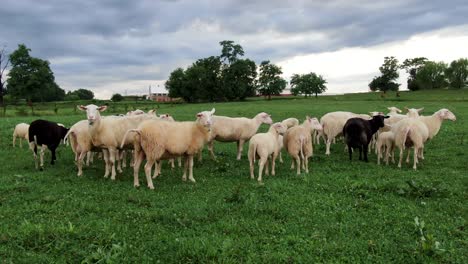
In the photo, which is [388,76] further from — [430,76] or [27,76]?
[27,76]

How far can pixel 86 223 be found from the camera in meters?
7.14

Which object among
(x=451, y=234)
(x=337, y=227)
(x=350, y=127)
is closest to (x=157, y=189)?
(x=337, y=227)

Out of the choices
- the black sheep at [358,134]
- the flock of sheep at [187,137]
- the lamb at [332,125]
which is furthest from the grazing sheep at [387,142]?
the lamb at [332,125]

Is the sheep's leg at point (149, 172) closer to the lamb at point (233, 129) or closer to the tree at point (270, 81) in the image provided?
the lamb at point (233, 129)

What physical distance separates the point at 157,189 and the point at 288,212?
13.1 ft

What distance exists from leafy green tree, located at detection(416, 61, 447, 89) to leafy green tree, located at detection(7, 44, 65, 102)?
11045 centimetres

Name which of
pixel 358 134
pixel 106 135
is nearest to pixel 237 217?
pixel 106 135

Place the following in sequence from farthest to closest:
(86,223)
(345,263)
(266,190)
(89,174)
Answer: (89,174) → (266,190) → (86,223) → (345,263)

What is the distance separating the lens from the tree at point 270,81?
102062 millimetres

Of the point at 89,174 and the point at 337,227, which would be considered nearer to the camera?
the point at 337,227

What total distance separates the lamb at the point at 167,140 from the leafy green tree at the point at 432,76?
12049 cm

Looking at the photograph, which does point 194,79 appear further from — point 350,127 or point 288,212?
point 288,212

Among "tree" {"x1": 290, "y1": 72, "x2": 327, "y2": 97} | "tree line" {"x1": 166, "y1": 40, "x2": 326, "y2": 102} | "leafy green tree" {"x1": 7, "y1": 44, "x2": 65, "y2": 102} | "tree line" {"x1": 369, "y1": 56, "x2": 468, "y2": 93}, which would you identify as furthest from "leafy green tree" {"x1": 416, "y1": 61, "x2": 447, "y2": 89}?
"leafy green tree" {"x1": 7, "y1": 44, "x2": 65, "y2": 102}

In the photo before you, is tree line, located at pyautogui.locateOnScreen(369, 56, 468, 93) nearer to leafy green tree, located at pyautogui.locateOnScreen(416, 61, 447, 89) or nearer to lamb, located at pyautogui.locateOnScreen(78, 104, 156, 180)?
leafy green tree, located at pyautogui.locateOnScreen(416, 61, 447, 89)
